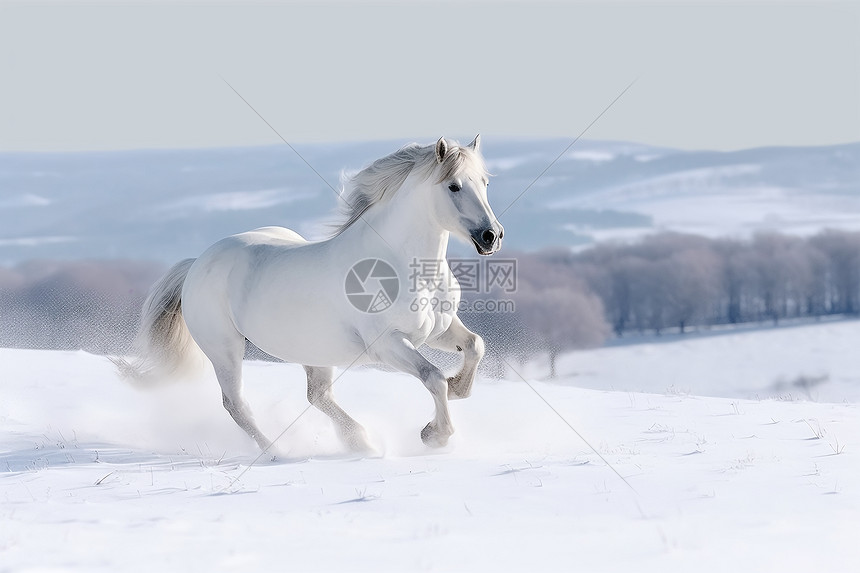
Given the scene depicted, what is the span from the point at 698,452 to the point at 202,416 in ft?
12.9

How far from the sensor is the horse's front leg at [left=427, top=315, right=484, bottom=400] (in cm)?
591

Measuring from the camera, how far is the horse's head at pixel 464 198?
→ 5375 mm

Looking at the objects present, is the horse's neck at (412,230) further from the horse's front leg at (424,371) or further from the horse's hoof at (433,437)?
the horse's hoof at (433,437)

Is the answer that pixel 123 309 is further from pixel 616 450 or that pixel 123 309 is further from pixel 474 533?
pixel 474 533

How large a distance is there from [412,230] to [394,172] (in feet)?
1.46

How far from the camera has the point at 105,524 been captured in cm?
407

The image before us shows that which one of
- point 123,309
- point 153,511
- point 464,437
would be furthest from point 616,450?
point 123,309

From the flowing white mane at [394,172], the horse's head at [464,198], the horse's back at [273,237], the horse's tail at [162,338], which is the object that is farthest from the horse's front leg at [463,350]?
the horse's tail at [162,338]

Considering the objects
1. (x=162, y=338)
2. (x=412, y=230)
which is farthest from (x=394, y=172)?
(x=162, y=338)

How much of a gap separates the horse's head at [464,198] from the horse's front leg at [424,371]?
2.47 ft

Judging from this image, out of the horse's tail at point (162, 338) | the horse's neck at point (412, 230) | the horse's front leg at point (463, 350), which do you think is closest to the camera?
the horse's neck at point (412, 230)

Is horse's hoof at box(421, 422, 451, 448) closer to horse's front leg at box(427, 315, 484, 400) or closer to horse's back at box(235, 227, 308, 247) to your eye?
horse's front leg at box(427, 315, 484, 400)

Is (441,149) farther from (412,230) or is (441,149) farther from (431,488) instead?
(431,488)

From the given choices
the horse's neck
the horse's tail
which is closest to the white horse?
the horse's neck
